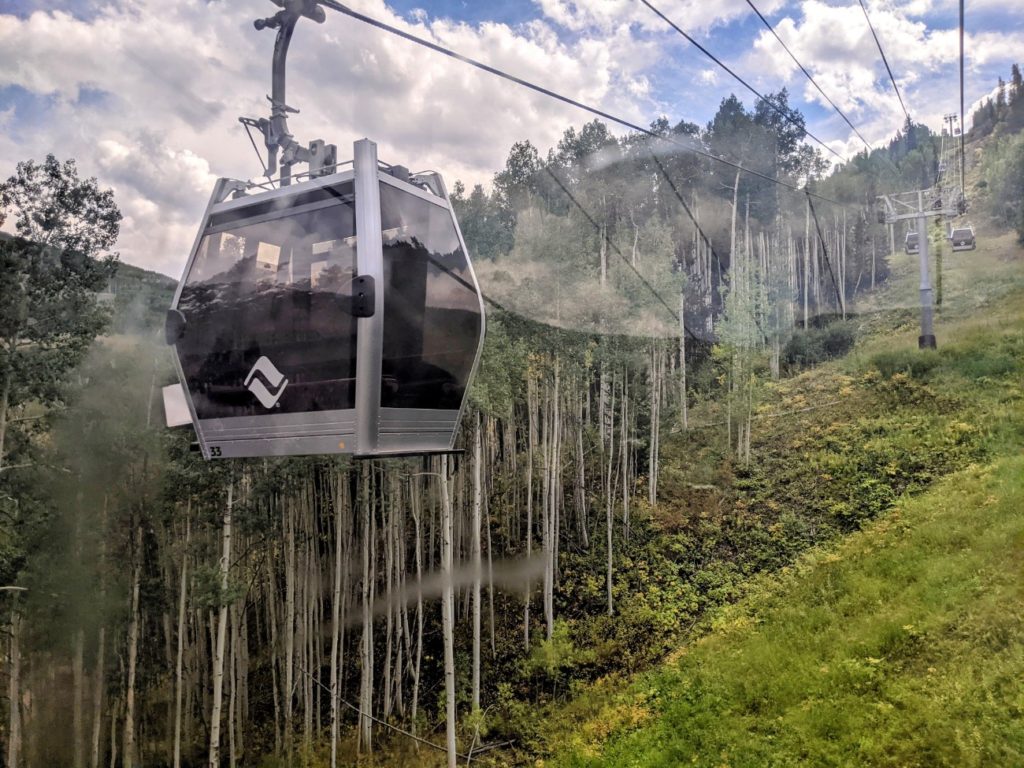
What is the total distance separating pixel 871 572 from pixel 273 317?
4.44 meters

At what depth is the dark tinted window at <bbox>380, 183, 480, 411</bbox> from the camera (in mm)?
2229

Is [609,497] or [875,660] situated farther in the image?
[609,497]

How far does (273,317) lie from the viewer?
2297 millimetres

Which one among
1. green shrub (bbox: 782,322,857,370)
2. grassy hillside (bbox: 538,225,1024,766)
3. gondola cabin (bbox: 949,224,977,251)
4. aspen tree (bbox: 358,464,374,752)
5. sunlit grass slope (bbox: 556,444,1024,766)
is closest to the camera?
sunlit grass slope (bbox: 556,444,1024,766)

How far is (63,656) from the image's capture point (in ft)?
21.3

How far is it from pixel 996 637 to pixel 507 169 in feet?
17.5

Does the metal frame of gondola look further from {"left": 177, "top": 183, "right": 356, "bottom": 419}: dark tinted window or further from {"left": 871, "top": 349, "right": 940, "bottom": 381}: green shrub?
{"left": 871, "top": 349, "right": 940, "bottom": 381}: green shrub

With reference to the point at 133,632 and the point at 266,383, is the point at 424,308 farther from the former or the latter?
the point at 133,632

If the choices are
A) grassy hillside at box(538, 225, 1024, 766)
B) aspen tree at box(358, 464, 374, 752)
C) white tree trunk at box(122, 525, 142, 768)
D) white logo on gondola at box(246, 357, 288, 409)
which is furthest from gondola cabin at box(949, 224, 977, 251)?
white tree trunk at box(122, 525, 142, 768)

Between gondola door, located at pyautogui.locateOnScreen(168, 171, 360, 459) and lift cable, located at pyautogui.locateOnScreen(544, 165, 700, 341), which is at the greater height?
lift cable, located at pyautogui.locateOnScreen(544, 165, 700, 341)

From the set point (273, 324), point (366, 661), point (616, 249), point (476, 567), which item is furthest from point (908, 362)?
point (366, 661)

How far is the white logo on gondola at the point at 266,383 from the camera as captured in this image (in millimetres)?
2293

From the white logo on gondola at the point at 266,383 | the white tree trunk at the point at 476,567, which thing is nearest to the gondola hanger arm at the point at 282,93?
the white logo on gondola at the point at 266,383

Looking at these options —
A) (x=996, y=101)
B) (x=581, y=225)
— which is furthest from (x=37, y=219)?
(x=996, y=101)
